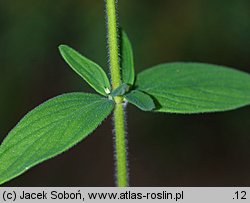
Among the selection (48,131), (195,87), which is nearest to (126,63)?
(195,87)

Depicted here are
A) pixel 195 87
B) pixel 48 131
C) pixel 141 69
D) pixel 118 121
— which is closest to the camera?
pixel 48 131

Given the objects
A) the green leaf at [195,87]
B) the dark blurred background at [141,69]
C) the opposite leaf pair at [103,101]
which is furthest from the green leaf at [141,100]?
the dark blurred background at [141,69]

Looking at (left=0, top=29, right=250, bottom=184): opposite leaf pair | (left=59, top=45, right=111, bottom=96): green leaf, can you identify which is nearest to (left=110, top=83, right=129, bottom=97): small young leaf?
(left=0, top=29, right=250, bottom=184): opposite leaf pair

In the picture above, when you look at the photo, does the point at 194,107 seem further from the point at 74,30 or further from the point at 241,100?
the point at 74,30

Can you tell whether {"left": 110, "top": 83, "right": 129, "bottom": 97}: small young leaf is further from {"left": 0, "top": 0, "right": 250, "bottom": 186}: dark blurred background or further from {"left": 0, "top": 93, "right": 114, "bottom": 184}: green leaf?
{"left": 0, "top": 0, "right": 250, "bottom": 186}: dark blurred background

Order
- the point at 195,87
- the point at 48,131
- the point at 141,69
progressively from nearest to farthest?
1. the point at 48,131
2. the point at 195,87
3. the point at 141,69

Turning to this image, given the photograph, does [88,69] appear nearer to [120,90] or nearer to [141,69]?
[120,90]
